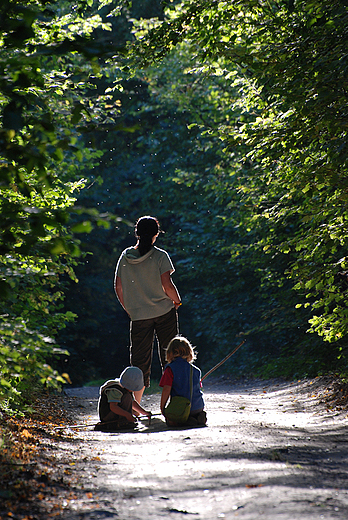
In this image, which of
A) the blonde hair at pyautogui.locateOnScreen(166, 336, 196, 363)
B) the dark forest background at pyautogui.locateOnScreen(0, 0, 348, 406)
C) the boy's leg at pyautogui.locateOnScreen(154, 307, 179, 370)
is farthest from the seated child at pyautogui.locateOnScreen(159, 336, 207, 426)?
the dark forest background at pyautogui.locateOnScreen(0, 0, 348, 406)

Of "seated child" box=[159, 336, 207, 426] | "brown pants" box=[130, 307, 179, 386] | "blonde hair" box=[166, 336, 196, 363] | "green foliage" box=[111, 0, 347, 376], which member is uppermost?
"green foliage" box=[111, 0, 347, 376]

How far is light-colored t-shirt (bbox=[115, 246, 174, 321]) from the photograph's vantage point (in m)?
6.58

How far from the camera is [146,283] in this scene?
6.60m

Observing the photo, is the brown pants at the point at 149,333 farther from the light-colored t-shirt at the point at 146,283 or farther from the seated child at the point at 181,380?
the seated child at the point at 181,380

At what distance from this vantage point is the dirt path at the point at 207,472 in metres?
2.90

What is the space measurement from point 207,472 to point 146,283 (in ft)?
10.3

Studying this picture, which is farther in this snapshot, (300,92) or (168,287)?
(168,287)

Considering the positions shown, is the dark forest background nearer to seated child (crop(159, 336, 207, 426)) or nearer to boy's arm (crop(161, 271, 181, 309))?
boy's arm (crop(161, 271, 181, 309))

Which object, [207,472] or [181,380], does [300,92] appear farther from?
[207,472]

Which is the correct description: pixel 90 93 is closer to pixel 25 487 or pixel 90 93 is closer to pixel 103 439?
pixel 103 439

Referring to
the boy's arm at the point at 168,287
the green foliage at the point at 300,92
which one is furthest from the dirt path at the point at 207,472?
the green foliage at the point at 300,92

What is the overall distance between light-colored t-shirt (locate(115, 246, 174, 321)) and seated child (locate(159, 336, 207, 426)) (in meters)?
0.65

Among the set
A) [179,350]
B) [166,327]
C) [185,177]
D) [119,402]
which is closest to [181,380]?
[179,350]

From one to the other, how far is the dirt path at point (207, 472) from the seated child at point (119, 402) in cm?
20
